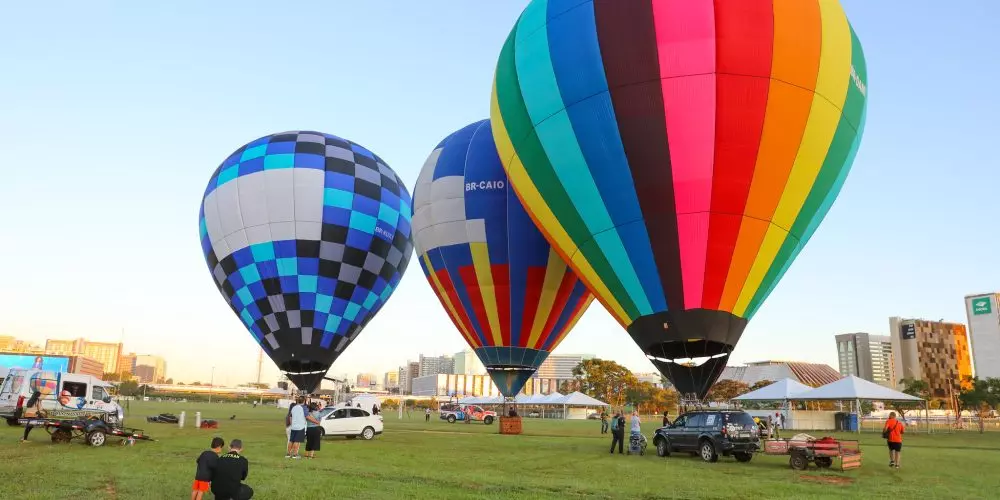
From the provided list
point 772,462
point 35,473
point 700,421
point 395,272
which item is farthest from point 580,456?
point 395,272

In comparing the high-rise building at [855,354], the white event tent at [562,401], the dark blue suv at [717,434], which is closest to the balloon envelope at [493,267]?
the dark blue suv at [717,434]

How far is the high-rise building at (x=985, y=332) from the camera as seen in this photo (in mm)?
93062

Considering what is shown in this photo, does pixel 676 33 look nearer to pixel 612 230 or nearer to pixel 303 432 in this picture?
pixel 612 230

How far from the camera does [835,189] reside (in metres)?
17.3

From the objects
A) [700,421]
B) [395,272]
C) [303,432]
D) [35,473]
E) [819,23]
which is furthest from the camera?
[395,272]

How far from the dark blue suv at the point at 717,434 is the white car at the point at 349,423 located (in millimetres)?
10194

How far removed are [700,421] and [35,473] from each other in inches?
556

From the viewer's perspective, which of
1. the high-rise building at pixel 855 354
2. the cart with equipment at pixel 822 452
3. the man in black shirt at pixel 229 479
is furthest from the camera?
the high-rise building at pixel 855 354

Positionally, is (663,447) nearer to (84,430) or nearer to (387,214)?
(84,430)

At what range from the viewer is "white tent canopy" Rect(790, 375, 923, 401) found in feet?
107

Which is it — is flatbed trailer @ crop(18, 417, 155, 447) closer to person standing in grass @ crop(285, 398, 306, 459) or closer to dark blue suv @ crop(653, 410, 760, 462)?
person standing in grass @ crop(285, 398, 306, 459)

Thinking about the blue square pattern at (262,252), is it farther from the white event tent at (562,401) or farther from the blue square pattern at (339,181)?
the white event tent at (562,401)

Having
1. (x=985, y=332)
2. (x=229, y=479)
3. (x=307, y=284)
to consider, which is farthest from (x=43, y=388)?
(x=985, y=332)

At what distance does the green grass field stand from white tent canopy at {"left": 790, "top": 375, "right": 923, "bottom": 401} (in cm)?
1465
